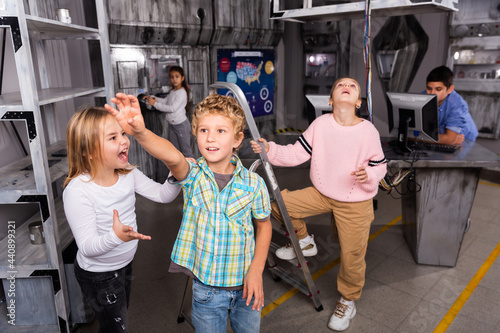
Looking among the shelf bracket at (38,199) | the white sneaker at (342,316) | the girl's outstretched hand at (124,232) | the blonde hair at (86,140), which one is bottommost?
the white sneaker at (342,316)

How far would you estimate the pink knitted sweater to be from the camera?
2551mm

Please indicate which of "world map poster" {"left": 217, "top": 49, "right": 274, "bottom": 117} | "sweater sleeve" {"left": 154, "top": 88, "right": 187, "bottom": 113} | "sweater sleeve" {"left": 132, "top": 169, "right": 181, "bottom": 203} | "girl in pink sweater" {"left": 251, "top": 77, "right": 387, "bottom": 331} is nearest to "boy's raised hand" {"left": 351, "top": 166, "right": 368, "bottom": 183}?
"girl in pink sweater" {"left": 251, "top": 77, "right": 387, "bottom": 331}

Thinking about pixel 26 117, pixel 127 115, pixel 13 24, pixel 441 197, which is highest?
pixel 13 24

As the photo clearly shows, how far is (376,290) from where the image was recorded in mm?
3203

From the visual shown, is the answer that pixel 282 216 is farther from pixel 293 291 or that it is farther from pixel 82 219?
pixel 82 219

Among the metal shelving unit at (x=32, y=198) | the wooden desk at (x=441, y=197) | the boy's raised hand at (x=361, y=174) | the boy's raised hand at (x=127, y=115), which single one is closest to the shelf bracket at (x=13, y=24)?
the metal shelving unit at (x=32, y=198)

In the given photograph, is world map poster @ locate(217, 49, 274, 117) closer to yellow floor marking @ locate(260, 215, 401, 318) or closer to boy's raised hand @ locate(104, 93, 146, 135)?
yellow floor marking @ locate(260, 215, 401, 318)

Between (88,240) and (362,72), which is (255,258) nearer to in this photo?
(88,240)

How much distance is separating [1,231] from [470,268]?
13.2 ft

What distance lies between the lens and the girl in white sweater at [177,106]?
5473 mm

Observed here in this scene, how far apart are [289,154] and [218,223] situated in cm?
129

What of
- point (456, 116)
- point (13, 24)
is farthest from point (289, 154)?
point (456, 116)

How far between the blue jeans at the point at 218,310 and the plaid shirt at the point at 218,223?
2.4 inches

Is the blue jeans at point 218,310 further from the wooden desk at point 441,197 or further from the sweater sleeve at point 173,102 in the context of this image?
the sweater sleeve at point 173,102
